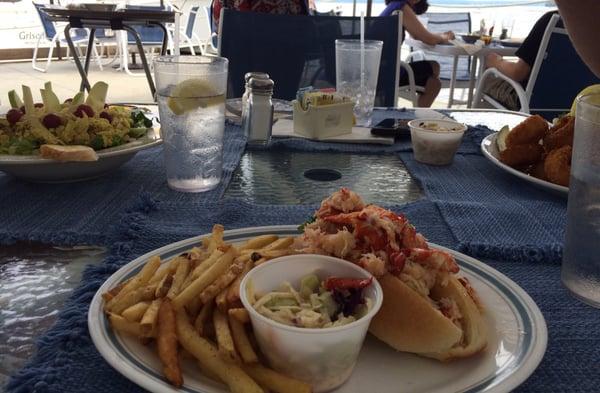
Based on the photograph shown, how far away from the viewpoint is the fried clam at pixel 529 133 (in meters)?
1.21

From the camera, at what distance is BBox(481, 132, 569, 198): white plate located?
1.08 meters

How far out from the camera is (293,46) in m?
2.43

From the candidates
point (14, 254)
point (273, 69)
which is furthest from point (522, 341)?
point (273, 69)

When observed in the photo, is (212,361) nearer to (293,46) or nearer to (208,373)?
(208,373)

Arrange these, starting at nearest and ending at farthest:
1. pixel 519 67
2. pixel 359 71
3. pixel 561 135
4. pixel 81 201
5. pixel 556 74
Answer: pixel 81 201, pixel 561 135, pixel 359 71, pixel 556 74, pixel 519 67

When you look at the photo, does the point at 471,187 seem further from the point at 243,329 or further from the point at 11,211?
the point at 11,211

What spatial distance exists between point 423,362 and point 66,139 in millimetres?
857

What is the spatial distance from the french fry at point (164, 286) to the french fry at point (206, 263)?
29mm

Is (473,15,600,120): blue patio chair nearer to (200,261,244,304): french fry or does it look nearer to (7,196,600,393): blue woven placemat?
(7,196,600,393): blue woven placemat

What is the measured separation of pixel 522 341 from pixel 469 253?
277mm

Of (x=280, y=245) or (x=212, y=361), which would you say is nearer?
(x=212, y=361)

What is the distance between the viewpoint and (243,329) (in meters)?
0.55

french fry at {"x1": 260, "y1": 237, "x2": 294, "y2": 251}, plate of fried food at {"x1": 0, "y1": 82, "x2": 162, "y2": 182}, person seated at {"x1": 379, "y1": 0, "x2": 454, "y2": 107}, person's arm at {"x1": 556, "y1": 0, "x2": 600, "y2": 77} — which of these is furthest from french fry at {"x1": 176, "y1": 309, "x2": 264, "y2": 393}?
person seated at {"x1": 379, "y1": 0, "x2": 454, "y2": 107}

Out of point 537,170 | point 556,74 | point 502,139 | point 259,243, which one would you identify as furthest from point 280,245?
point 556,74
